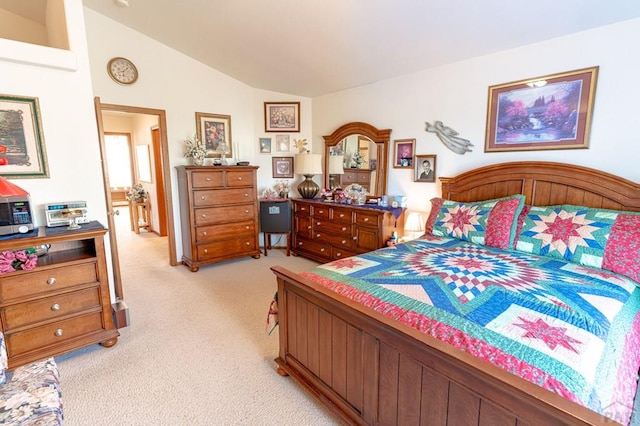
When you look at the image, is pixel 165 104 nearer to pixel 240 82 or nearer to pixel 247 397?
pixel 240 82

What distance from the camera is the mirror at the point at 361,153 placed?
12.9ft

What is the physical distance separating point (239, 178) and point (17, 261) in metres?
2.50

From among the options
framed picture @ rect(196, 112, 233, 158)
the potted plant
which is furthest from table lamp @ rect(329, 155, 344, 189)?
the potted plant

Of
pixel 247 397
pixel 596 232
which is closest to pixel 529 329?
pixel 596 232

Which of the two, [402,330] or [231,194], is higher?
[231,194]

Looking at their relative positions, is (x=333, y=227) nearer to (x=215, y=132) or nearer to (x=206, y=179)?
(x=206, y=179)

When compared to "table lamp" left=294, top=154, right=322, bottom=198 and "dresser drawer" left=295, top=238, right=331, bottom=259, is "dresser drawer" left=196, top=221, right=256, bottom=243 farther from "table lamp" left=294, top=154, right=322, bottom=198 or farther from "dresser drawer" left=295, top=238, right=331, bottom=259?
"table lamp" left=294, top=154, right=322, bottom=198

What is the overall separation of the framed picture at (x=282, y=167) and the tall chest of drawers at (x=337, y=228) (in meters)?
0.61

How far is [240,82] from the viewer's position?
4.58m

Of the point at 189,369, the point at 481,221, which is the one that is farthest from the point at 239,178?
the point at 481,221

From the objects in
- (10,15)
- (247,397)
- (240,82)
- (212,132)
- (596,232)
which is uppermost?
(10,15)

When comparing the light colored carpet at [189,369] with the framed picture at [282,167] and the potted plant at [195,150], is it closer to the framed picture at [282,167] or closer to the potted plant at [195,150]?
the potted plant at [195,150]

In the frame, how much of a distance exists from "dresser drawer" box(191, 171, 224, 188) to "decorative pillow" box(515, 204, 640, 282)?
337cm

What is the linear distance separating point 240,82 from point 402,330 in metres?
4.36
